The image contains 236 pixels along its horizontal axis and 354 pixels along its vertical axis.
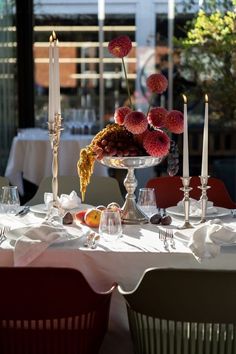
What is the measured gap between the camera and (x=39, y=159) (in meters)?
5.62

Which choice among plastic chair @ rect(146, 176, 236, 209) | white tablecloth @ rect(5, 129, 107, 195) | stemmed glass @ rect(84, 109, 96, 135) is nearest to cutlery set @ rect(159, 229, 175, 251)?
plastic chair @ rect(146, 176, 236, 209)

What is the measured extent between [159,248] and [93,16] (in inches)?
198

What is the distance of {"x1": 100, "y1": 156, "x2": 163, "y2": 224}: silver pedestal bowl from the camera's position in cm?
265

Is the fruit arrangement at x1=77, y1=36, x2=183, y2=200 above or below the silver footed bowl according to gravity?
above

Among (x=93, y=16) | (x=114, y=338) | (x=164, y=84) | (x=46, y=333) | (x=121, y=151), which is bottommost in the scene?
(x=114, y=338)

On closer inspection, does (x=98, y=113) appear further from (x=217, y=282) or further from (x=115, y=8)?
(x=217, y=282)

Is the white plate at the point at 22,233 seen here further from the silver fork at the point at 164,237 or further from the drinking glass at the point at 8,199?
the drinking glass at the point at 8,199

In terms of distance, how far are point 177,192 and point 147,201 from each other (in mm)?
662

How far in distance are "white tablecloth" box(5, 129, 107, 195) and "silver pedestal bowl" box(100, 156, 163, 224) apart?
2716mm

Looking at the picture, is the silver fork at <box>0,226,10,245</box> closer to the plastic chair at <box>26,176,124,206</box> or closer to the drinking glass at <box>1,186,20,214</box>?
the drinking glass at <box>1,186,20,214</box>

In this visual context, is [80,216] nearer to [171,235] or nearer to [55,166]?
[55,166]

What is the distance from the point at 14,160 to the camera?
572 centimetres

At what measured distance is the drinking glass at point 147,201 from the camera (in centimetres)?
281

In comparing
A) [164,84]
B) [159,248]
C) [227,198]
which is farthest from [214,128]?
[159,248]
